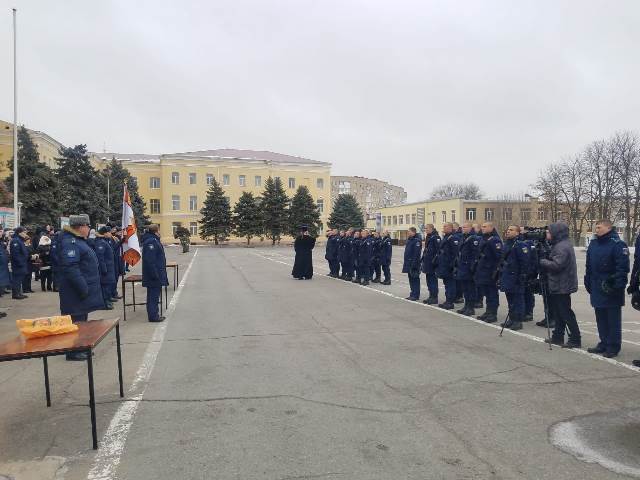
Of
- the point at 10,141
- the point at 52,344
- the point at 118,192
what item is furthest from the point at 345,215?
the point at 52,344

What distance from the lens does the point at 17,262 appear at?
1465cm

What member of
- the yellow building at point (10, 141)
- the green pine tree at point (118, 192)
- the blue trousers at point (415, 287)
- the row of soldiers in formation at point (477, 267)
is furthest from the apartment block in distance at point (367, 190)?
the row of soldiers in formation at point (477, 267)

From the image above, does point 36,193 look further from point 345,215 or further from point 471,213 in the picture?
point 471,213

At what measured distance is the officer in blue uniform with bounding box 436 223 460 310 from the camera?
1176 cm

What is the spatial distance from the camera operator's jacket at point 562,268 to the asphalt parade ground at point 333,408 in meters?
0.97

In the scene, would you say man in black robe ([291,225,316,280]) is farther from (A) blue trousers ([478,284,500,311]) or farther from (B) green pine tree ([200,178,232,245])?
(B) green pine tree ([200,178,232,245])

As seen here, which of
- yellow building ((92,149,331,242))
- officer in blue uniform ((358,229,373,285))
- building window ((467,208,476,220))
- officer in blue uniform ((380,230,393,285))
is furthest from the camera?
yellow building ((92,149,331,242))

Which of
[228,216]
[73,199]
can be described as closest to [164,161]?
[228,216]

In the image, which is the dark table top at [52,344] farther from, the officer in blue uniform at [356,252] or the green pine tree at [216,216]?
the green pine tree at [216,216]

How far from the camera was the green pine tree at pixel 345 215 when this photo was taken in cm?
8612

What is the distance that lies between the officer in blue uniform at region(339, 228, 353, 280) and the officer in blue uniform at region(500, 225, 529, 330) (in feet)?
32.2

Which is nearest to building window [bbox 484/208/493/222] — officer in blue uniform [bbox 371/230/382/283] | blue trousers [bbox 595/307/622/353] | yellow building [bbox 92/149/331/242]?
yellow building [bbox 92/149/331/242]

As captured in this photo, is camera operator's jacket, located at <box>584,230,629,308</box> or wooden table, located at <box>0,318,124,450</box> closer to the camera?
wooden table, located at <box>0,318,124,450</box>

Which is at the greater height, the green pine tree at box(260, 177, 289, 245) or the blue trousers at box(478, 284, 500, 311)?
the green pine tree at box(260, 177, 289, 245)
